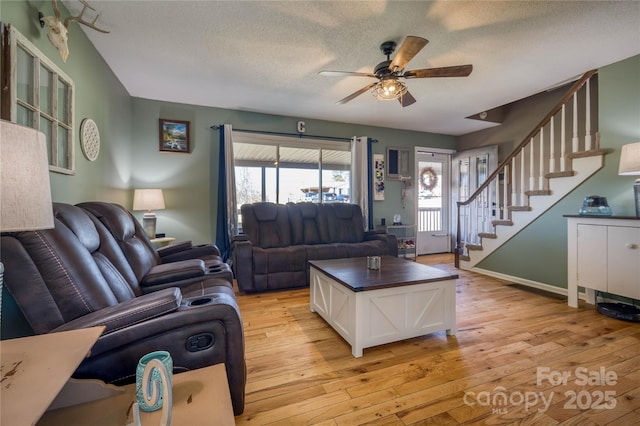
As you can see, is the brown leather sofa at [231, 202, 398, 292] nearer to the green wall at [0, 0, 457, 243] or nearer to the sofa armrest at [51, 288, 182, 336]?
the green wall at [0, 0, 457, 243]

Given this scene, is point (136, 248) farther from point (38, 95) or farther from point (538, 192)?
point (538, 192)

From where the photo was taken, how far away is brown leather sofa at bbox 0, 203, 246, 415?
109cm

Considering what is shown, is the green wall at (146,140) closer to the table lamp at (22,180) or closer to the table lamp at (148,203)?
the table lamp at (148,203)

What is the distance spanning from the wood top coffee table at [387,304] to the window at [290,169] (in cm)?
260

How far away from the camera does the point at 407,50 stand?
2053 mm

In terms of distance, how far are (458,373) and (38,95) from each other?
3082mm

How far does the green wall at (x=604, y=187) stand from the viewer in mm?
2768

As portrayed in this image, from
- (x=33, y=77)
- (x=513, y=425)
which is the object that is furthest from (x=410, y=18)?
(x=513, y=425)

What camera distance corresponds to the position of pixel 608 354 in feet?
6.38

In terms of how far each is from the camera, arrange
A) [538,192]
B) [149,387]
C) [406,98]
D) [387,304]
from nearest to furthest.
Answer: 1. [149,387]
2. [387,304]
3. [406,98]
4. [538,192]

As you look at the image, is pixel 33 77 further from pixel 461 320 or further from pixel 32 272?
pixel 461 320

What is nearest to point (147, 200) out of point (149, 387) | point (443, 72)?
point (149, 387)

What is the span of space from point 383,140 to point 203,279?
4.37 meters

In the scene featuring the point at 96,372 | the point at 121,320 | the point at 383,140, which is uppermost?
the point at 383,140
